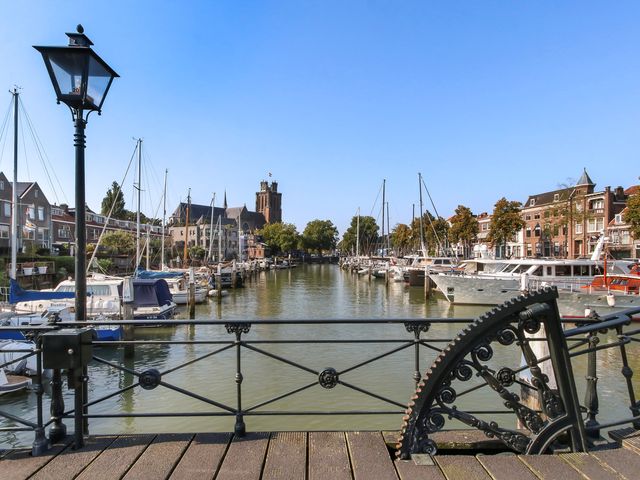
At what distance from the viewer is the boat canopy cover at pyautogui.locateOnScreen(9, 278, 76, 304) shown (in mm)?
17922

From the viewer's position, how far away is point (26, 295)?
18422 millimetres

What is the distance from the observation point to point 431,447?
327cm

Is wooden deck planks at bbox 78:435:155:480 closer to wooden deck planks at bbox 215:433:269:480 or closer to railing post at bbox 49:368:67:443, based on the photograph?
railing post at bbox 49:368:67:443

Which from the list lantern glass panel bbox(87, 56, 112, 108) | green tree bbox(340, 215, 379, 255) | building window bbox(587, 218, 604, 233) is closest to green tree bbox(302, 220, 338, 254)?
green tree bbox(340, 215, 379, 255)

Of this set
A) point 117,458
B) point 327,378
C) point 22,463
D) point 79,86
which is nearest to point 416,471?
point 327,378

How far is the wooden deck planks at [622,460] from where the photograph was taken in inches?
115

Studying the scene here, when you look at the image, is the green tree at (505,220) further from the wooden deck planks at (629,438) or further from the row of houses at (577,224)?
the wooden deck planks at (629,438)

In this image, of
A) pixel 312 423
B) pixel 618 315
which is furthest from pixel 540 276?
pixel 618 315

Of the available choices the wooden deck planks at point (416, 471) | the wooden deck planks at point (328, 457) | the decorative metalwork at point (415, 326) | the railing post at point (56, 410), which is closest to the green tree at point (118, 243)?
the railing post at point (56, 410)

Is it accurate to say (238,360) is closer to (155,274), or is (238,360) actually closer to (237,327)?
(237,327)

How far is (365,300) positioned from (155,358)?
21811 mm

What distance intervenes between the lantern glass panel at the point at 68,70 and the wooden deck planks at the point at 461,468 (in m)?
4.78

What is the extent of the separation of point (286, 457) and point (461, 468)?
1.36 meters

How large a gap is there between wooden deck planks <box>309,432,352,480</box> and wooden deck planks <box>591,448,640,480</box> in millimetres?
1922
